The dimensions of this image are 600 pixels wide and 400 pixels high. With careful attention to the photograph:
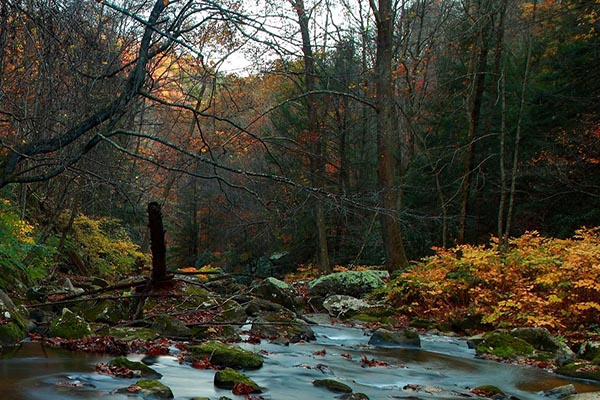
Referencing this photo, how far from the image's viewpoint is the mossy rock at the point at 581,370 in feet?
22.6

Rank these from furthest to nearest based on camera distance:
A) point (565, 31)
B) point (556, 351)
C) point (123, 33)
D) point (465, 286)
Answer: point (565, 31), point (465, 286), point (556, 351), point (123, 33)

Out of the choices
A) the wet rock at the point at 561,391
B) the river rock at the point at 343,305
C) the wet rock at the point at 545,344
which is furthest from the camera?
the river rock at the point at 343,305

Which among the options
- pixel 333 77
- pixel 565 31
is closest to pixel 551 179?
pixel 565 31

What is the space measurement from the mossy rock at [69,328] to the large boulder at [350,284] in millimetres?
8468

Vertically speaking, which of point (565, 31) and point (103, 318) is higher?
point (565, 31)

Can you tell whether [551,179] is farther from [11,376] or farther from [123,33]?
[11,376]

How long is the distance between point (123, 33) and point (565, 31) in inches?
590

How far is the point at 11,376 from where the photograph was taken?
5.39m

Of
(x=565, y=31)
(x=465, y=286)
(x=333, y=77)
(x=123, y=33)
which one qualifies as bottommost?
(x=465, y=286)

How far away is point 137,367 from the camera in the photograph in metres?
5.95

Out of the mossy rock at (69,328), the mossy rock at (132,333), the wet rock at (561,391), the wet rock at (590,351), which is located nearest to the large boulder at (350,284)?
the wet rock at (590,351)

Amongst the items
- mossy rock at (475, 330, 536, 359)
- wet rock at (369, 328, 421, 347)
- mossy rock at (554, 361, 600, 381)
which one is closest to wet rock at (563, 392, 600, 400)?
mossy rock at (554, 361, 600, 381)

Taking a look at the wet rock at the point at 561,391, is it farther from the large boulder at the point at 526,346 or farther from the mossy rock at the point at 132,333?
the mossy rock at the point at 132,333

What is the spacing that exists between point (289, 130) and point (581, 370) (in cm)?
1907
